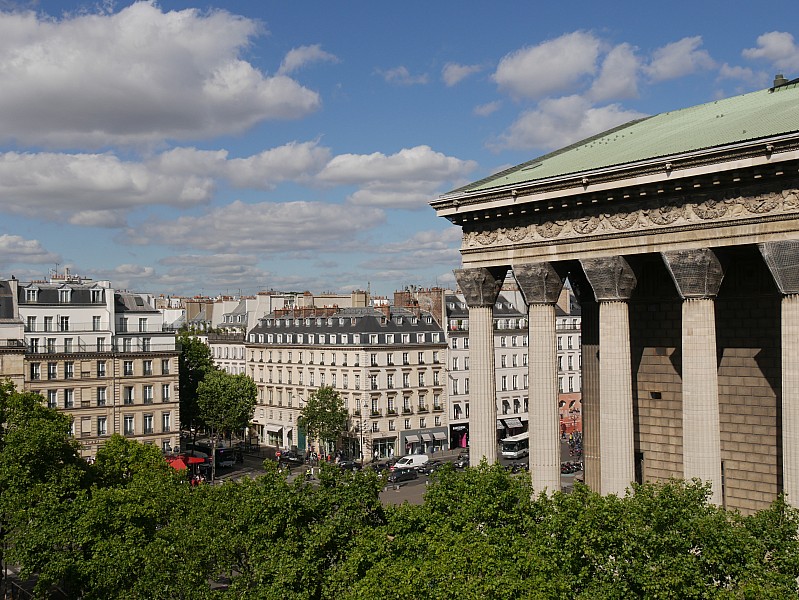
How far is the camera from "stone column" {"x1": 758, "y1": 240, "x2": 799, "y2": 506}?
59.7 ft

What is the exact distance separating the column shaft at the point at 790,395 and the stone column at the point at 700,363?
169 centimetres

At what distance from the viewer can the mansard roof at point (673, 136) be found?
1970 centimetres

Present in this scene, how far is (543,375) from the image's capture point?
23391 millimetres

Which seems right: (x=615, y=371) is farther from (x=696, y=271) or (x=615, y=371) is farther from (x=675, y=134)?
(x=675, y=134)

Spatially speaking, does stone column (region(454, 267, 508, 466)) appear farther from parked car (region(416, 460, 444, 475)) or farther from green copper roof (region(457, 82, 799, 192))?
parked car (region(416, 460, 444, 475))

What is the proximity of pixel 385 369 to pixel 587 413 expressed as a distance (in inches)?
1987

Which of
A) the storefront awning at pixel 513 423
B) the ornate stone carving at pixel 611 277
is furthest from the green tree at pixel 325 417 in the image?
the ornate stone carving at pixel 611 277

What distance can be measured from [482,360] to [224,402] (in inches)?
2150

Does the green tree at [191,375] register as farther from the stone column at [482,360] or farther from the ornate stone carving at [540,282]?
the ornate stone carving at [540,282]

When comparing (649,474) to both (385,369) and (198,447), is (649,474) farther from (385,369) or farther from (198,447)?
(198,447)

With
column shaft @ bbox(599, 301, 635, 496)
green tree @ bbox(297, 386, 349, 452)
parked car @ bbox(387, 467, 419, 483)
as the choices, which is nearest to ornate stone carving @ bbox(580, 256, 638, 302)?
column shaft @ bbox(599, 301, 635, 496)

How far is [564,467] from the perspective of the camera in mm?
62375

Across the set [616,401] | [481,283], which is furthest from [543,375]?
[481,283]

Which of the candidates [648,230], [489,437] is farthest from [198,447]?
[648,230]
